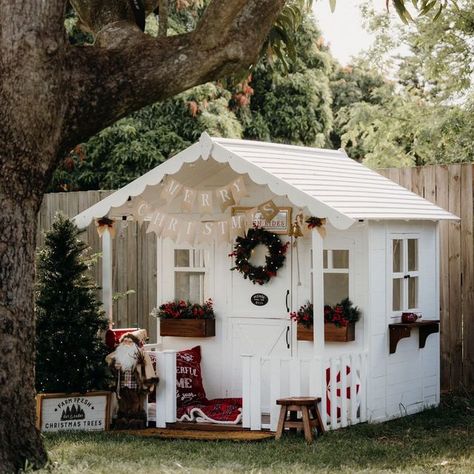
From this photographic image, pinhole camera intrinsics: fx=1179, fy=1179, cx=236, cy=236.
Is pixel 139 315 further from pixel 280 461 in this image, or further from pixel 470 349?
pixel 280 461

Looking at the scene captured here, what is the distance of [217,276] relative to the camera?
480 inches

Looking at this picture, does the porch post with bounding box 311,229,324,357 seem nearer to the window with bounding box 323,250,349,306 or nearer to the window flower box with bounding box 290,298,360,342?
the window flower box with bounding box 290,298,360,342

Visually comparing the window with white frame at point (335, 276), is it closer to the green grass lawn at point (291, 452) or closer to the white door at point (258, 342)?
the white door at point (258, 342)

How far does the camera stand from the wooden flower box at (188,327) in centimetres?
1208

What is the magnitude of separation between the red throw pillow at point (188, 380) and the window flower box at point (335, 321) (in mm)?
1259

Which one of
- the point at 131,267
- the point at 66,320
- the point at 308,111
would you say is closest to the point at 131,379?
the point at 66,320

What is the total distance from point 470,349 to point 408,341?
1.14 meters

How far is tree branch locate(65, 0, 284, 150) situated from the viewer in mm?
8180

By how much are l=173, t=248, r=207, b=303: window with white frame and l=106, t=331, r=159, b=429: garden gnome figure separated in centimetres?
137

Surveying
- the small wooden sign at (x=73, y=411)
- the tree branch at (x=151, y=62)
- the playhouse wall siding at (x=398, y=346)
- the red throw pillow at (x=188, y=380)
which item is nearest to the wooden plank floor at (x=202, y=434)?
the small wooden sign at (x=73, y=411)

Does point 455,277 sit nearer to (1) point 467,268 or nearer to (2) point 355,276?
(1) point 467,268

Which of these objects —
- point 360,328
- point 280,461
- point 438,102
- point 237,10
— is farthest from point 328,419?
point 438,102

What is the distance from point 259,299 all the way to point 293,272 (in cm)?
48

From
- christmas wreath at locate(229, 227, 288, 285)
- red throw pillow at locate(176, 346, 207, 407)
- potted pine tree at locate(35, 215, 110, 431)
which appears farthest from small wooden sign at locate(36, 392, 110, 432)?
christmas wreath at locate(229, 227, 288, 285)
